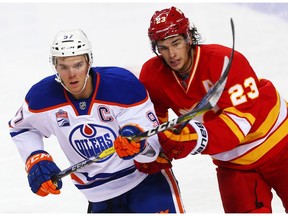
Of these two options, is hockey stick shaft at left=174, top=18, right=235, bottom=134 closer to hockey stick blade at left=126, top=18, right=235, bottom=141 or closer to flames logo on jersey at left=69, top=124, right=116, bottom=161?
hockey stick blade at left=126, top=18, right=235, bottom=141

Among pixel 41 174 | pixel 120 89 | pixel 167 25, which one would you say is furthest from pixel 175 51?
pixel 41 174

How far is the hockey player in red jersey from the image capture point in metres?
3.57

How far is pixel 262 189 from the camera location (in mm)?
3838

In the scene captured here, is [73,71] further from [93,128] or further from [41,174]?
[41,174]

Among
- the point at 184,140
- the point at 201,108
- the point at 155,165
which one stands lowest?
the point at 155,165

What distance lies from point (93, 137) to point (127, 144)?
26 cm

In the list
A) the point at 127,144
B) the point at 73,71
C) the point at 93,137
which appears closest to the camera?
the point at 127,144

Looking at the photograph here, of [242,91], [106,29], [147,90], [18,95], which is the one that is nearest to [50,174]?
[147,90]

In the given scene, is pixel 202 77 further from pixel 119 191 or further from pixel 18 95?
pixel 18 95

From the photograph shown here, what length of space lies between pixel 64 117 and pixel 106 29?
9.60 ft

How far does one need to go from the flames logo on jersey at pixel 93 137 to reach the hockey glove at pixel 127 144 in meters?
0.17

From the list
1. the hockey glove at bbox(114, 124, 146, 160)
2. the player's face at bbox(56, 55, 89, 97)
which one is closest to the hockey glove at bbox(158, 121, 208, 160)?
the hockey glove at bbox(114, 124, 146, 160)

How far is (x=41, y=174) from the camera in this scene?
3.55 metres

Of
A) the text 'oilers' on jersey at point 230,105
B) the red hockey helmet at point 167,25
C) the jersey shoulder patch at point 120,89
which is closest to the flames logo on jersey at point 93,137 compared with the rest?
the jersey shoulder patch at point 120,89
